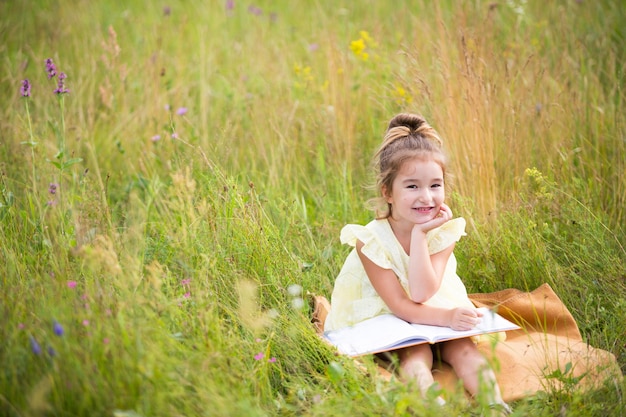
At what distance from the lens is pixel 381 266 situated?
2.70 m

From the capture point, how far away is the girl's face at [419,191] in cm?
268

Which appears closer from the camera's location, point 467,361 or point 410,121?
point 467,361

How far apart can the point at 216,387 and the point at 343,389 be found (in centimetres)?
46

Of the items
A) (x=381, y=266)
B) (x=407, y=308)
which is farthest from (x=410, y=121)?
(x=407, y=308)

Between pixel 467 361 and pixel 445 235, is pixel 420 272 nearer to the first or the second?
pixel 445 235

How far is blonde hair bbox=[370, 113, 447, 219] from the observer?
8.90 ft

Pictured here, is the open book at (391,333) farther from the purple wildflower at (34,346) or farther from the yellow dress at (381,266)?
the purple wildflower at (34,346)

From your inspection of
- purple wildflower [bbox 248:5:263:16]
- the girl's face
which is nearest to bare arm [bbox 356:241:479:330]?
the girl's face

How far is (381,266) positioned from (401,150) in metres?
0.47

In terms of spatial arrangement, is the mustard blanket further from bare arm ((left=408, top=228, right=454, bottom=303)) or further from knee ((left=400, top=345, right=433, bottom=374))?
bare arm ((left=408, top=228, right=454, bottom=303))

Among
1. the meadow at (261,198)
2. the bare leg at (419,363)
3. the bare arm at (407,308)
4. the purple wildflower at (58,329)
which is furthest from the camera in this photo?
the bare arm at (407,308)

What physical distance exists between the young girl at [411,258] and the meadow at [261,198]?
10.5 inches

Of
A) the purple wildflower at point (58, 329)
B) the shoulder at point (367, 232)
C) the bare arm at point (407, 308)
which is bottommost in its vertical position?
the bare arm at point (407, 308)

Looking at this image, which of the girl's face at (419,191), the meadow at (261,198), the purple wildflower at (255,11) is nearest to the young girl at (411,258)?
the girl's face at (419,191)
